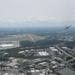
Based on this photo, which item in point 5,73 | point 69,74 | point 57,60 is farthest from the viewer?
point 57,60

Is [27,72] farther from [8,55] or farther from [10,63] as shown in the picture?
[8,55]

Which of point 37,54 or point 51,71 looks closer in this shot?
point 51,71

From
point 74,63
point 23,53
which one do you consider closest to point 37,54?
point 23,53

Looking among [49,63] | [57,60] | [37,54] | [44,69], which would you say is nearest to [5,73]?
[44,69]

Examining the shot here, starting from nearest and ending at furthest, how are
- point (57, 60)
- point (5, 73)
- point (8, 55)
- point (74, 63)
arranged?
point (5, 73)
point (74, 63)
point (57, 60)
point (8, 55)

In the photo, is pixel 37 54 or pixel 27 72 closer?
pixel 27 72

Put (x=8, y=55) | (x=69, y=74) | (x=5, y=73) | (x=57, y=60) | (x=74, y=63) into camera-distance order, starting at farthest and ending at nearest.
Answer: (x=8, y=55), (x=57, y=60), (x=74, y=63), (x=5, y=73), (x=69, y=74)

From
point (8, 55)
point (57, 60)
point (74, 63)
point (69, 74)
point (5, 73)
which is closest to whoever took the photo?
point (69, 74)

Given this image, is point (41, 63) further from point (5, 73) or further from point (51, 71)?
point (5, 73)

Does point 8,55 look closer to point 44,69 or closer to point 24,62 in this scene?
point 24,62
